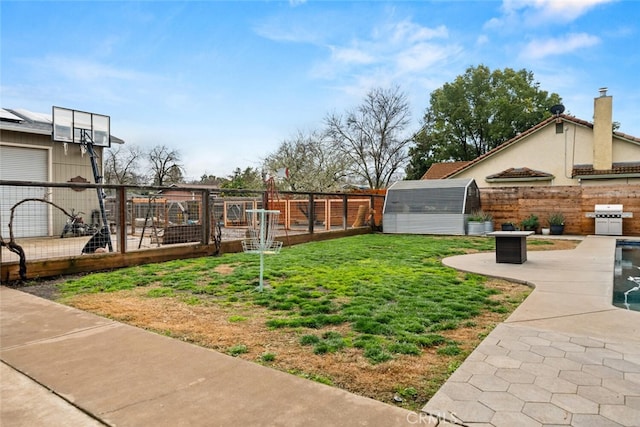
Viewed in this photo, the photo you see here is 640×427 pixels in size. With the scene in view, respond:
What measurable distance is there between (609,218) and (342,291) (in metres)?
11.9

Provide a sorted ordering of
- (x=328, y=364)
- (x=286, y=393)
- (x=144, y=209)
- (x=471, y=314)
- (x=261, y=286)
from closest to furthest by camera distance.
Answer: (x=286, y=393) < (x=328, y=364) < (x=471, y=314) < (x=261, y=286) < (x=144, y=209)

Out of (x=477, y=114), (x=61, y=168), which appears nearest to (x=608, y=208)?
(x=61, y=168)

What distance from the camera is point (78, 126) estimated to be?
8.73 metres

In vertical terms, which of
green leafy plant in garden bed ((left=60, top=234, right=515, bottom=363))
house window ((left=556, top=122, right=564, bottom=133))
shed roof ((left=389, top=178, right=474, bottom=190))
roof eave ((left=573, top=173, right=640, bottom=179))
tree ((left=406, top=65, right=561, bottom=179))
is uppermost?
tree ((left=406, top=65, right=561, bottom=179))

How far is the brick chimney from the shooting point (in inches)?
610

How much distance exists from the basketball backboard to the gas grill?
14712mm

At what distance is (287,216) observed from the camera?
11.3m

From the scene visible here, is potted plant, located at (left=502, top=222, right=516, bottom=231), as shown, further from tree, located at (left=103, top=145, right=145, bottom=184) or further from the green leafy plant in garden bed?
tree, located at (left=103, top=145, right=145, bottom=184)

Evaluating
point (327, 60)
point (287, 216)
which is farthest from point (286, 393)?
point (327, 60)

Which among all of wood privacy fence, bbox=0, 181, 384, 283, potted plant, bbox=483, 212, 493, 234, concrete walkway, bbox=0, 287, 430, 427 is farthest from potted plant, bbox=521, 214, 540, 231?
concrete walkway, bbox=0, 287, 430, 427

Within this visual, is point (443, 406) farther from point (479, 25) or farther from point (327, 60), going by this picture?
point (327, 60)

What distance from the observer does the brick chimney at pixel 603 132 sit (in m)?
15.5

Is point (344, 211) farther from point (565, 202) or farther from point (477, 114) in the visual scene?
point (477, 114)

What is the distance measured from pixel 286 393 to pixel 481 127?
31036 millimetres
